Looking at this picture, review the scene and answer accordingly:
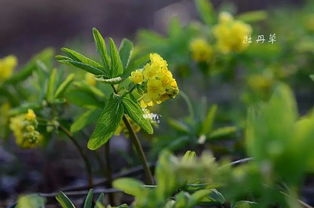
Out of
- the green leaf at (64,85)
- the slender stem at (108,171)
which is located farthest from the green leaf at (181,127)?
the green leaf at (64,85)

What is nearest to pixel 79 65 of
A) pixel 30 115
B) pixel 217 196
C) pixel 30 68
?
pixel 30 115

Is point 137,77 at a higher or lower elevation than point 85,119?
higher

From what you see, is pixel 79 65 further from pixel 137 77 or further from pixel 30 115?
pixel 30 115

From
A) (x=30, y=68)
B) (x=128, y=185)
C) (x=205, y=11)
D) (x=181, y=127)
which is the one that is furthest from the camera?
(x=205, y=11)

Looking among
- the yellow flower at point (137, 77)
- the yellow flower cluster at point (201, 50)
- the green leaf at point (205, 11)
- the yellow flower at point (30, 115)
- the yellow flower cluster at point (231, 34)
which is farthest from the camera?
the green leaf at point (205, 11)

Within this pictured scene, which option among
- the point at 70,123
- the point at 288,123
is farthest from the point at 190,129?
the point at 288,123

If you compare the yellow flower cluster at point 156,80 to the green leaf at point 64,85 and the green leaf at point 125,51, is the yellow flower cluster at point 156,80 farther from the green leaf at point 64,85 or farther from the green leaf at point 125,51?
the green leaf at point 64,85

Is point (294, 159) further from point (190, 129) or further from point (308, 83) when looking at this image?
point (308, 83)
